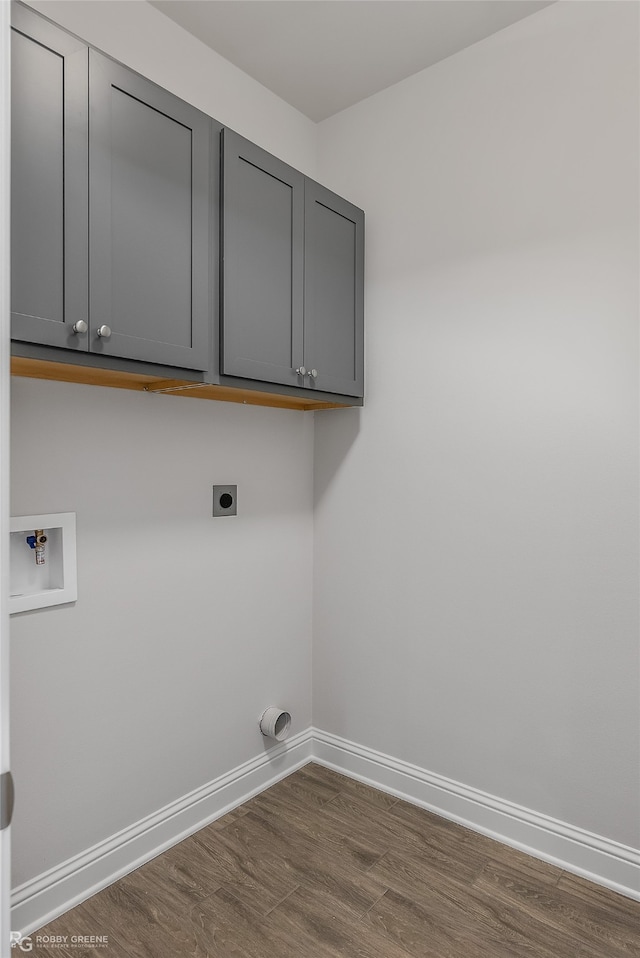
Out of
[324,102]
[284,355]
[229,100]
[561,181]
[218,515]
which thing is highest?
[324,102]

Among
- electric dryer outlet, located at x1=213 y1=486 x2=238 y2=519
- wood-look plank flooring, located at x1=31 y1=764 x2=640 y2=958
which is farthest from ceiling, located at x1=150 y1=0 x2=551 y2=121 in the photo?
wood-look plank flooring, located at x1=31 y1=764 x2=640 y2=958

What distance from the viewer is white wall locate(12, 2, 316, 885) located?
63.6 inches

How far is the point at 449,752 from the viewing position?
7.05ft

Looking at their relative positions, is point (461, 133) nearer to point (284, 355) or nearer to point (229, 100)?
point (229, 100)

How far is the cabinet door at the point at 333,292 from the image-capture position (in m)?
2.04

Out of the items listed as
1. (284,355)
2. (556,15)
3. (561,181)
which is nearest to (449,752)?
(284,355)

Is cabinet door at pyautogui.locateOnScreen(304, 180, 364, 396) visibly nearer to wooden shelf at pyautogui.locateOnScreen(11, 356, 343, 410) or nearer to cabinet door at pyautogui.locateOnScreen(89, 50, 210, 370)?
wooden shelf at pyautogui.locateOnScreen(11, 356, 343, 410)

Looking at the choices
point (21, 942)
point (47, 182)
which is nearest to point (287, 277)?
point (47, 182)

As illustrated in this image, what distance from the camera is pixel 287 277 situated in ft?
6.34

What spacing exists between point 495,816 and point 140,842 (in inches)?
46.1

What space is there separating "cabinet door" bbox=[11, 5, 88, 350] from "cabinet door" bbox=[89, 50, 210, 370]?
0.04m

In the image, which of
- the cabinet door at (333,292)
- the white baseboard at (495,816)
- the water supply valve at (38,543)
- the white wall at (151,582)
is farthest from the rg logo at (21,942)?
the cabinet door at (333,292)

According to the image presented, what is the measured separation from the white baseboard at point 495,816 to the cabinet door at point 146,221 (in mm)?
1694

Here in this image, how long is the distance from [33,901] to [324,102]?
9.48ft
